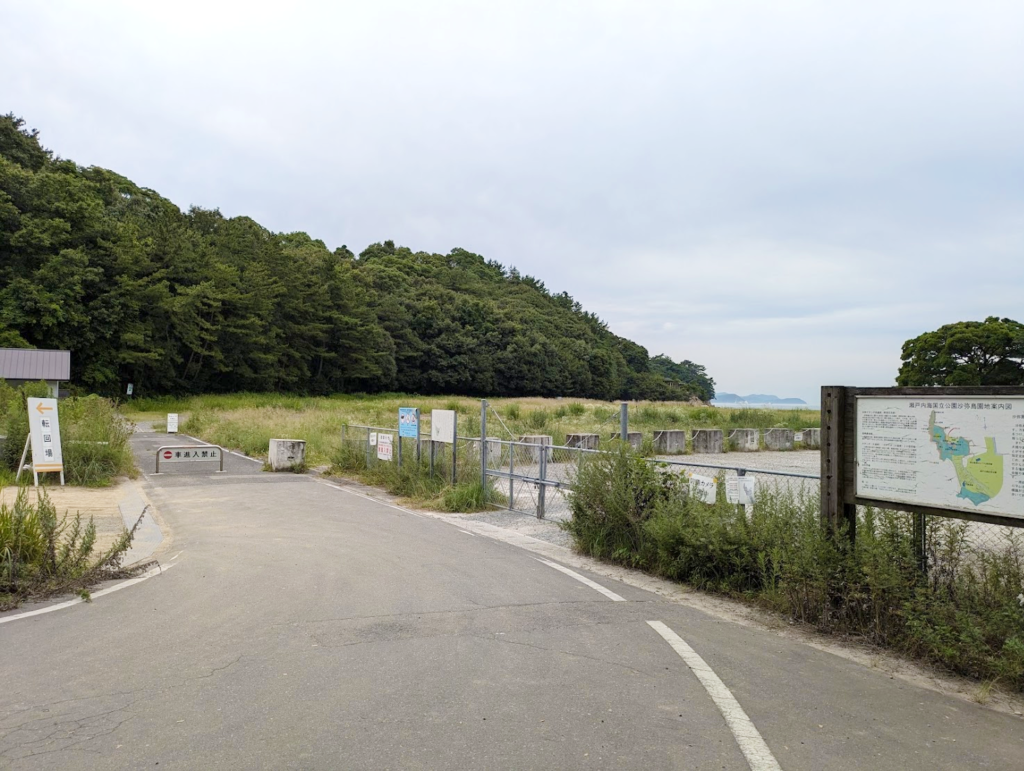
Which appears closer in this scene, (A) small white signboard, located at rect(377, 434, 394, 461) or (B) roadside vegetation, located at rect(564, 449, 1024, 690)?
(B) roadside vegetation, located at rect(564, 449, 1024, 690)

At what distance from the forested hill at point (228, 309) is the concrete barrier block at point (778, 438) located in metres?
48.5

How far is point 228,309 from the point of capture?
72.8 m

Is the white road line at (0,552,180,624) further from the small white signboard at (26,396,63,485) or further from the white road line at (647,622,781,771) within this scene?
the small white signboard at (26,396,63,485)

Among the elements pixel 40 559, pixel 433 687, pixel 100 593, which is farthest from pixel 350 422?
pixel 433 687

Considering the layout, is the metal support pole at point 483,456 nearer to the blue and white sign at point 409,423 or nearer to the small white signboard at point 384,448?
the blue and white sign at point 409,423

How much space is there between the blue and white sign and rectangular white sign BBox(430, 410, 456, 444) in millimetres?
788

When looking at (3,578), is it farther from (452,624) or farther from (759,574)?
(759,574)

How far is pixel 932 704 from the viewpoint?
481 centimetres

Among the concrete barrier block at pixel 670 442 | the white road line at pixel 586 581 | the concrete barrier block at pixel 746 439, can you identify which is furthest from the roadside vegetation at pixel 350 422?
the white road line at pixel 586 581

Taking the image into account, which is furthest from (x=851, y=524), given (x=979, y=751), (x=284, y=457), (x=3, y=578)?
(x=284, y=457)

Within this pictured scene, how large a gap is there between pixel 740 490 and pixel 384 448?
11.4m

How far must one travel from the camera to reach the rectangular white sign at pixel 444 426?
15.5m

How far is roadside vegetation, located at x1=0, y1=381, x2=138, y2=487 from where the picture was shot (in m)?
17.5

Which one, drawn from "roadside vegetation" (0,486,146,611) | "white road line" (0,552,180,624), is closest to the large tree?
"white road line" (0,552,180,624)
